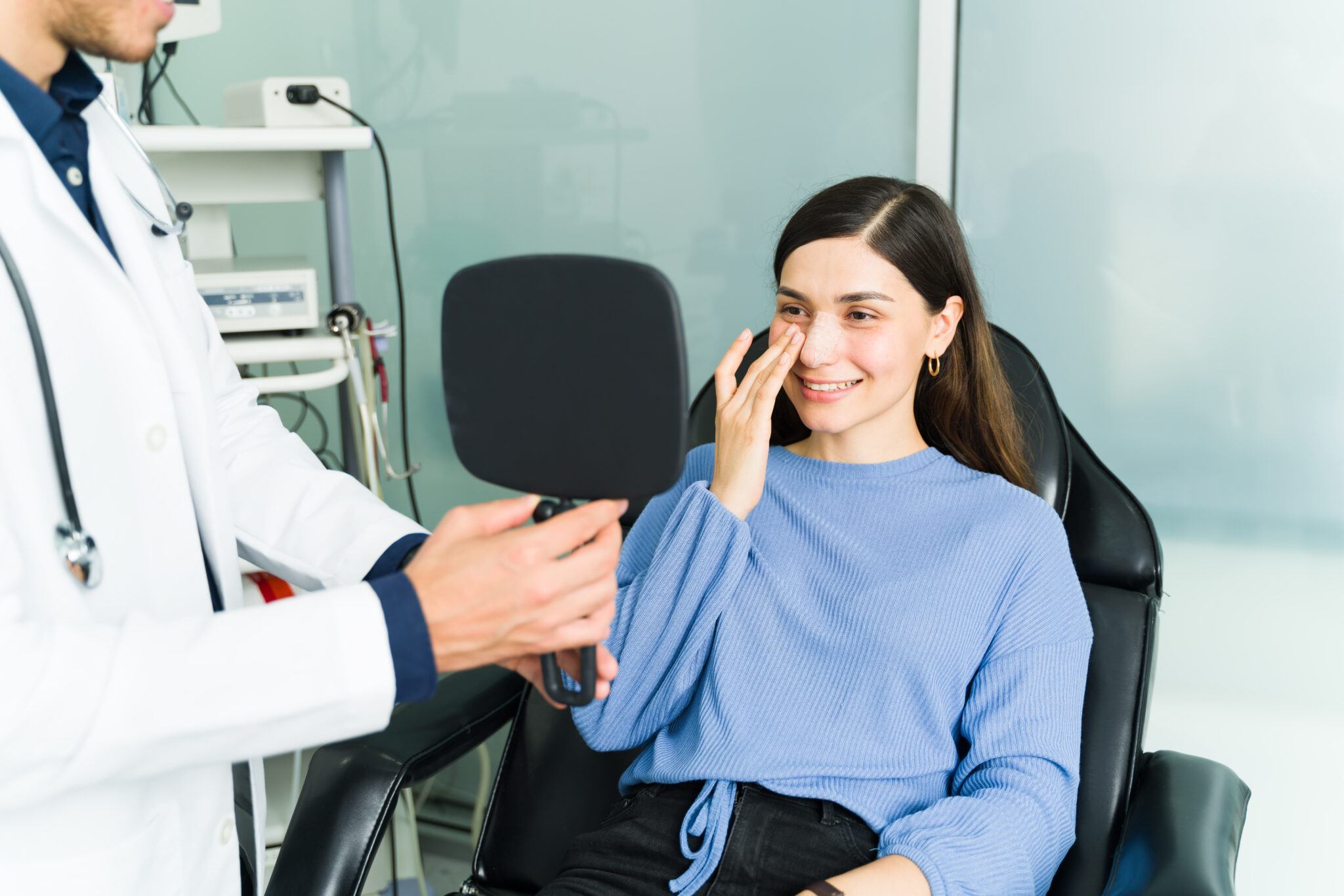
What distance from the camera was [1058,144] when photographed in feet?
5.33

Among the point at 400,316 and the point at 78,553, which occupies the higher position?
the point at 78,553

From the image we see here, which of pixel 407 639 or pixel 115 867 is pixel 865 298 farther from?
pixel 115 867

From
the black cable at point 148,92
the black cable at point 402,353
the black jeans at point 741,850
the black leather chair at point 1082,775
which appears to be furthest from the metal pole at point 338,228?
the black jeans at point 741,850

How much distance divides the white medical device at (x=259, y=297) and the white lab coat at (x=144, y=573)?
56cm

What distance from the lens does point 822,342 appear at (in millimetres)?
1260

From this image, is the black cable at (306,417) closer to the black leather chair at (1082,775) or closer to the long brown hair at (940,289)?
the black leather chair at (1082,775)

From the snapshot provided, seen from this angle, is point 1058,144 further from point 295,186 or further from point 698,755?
point 295,186

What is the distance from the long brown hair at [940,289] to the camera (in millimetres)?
1289

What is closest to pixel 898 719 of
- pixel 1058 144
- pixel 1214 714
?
pixel 1214 714

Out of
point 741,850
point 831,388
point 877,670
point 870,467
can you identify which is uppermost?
point 831,388

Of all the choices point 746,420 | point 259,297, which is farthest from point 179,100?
point 746,420

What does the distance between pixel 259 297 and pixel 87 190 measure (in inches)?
29.9

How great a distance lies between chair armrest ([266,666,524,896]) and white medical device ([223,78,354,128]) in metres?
0.91

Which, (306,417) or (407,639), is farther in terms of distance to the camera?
(306,417)
